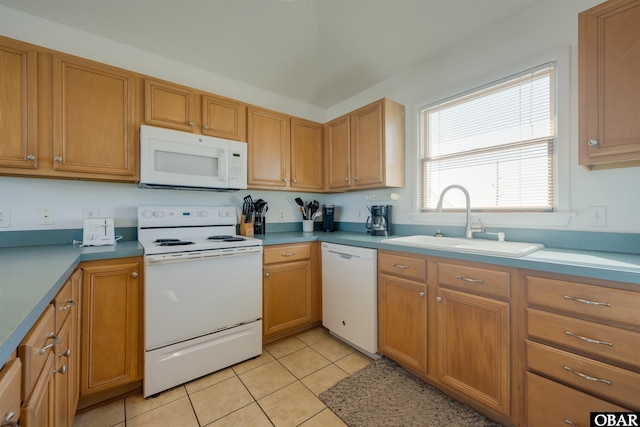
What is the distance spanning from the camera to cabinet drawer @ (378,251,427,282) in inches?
67.6

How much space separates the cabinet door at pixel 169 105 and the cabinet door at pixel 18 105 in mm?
592

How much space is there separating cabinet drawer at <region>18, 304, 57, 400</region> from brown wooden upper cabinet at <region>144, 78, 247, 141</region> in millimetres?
1554

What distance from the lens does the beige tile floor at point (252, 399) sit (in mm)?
1480

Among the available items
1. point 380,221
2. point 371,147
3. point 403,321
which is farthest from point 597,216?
point 371,147

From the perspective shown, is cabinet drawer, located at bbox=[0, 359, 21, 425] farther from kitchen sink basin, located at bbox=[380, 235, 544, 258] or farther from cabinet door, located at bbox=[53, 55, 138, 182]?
kitchen sink basin, located at bbox=[380, 235, 544, 258]

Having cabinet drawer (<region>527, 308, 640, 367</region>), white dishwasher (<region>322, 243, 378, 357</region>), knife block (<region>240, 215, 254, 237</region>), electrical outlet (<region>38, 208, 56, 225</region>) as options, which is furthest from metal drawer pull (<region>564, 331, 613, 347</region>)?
electrical outlet (<region>38, 208, 56, 225</region>)

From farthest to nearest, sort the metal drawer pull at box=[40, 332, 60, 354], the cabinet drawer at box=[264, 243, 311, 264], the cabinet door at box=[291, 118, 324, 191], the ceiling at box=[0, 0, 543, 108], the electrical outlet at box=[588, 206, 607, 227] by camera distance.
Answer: the cabinet door at box=[291, 118, 324, 191]
the cabinet drawer at box=[264, 243, 311, 264]
the ceiling at box=[0, 0, 543, 108]
the electrical outlet at box=[588, 206, 607, 227]
the metal drawer pull at box=[40, 332, 60, 354]

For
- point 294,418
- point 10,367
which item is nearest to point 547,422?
point 294,418

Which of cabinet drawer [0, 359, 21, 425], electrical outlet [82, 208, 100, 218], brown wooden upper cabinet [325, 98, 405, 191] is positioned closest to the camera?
cabinet drawer [0, 359, 21, 425]

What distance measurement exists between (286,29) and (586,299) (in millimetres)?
2601

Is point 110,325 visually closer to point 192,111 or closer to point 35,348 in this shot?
point 35,348

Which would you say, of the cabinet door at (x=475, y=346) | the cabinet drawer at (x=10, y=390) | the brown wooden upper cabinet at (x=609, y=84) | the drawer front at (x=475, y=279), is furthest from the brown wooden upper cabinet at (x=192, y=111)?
the brown wooden upper cabinet at (x=609, y=84)

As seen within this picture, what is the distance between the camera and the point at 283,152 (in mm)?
2723

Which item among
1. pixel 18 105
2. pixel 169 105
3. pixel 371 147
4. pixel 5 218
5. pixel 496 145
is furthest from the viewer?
pixel 371 147
